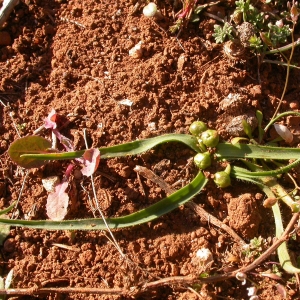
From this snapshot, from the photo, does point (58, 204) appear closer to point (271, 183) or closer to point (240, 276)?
point (240, 276)

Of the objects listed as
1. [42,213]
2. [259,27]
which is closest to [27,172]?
[42,213]

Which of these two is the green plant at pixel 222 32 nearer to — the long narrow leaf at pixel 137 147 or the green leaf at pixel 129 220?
the long narrow leaf at pixel 137 147

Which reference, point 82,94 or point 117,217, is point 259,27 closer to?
point 82,94

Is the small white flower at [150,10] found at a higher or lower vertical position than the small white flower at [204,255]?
higher

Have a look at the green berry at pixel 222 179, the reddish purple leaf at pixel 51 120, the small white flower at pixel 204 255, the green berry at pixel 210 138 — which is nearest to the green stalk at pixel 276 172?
the green berry at pixel 222 179

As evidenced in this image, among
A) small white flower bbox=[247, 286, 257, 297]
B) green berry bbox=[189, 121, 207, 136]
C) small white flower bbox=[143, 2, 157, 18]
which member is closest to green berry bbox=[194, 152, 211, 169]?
green berry bbox=[189, 121, 207, 136]

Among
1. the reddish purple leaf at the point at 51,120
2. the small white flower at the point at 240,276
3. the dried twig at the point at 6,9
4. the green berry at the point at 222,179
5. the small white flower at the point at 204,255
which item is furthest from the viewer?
the dried twig at the point at 6,9
